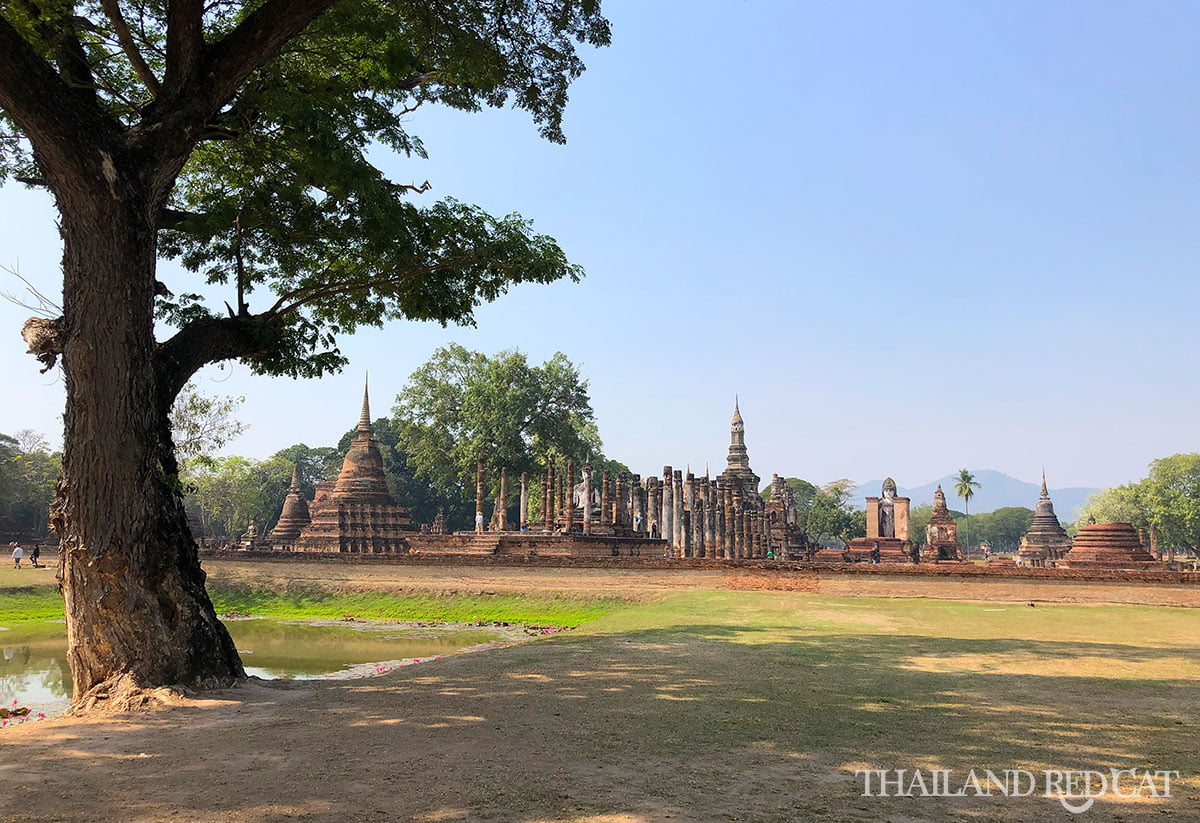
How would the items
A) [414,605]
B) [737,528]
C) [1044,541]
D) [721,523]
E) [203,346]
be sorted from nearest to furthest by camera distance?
1. [203,346]
2. [414,605]
3. [737,528]
4. [721,523]
5. [1044,541]

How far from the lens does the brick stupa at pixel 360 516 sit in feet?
122

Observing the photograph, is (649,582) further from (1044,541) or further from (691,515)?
(1044,541)

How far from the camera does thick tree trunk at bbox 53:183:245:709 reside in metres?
7.57

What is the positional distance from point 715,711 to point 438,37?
8.42m

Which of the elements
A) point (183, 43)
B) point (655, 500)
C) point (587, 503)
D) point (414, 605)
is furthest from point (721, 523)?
point (183, 43)

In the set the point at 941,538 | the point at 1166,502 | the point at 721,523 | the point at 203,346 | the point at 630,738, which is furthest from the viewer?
the point at 1166,502

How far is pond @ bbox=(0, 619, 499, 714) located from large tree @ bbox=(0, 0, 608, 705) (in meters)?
3.29

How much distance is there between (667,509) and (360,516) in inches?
577

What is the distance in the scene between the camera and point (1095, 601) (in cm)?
1967

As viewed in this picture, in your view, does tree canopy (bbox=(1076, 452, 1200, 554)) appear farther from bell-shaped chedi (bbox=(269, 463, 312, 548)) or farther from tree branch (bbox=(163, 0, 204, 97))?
tree branch (bbox=(163, 0, 204, 97))

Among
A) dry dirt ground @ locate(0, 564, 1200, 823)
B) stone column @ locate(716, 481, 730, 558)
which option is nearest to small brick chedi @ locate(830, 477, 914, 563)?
stone column @ locate(716, 481, 730, 558)

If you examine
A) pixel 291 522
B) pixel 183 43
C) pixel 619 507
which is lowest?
pixel 291 522

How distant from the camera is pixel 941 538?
4594 cm

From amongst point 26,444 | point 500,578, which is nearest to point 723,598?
point 500,578
